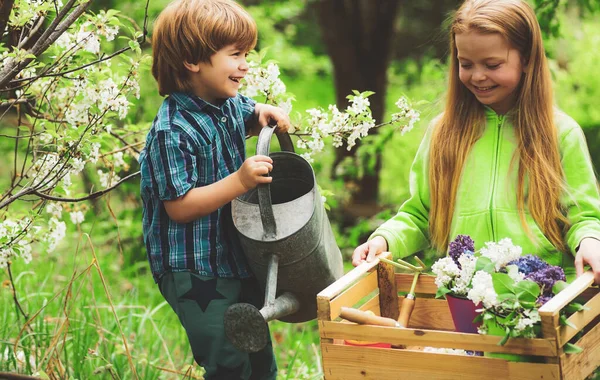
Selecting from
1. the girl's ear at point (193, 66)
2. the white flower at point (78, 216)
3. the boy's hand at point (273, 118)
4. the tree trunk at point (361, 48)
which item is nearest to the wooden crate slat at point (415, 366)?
the boy's hand at point (273, 118)

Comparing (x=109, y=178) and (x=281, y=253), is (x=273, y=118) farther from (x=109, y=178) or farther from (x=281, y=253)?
(x=109, y=178)

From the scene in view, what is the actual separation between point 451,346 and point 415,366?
0.11 m

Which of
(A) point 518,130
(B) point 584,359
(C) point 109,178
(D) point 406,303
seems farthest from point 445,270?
(C) point 109,178

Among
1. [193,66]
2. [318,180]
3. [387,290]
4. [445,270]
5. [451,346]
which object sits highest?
[193,66]

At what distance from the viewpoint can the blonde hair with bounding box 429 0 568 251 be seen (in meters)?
2.33

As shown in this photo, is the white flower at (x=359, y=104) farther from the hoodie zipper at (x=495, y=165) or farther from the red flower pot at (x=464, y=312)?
the red flower pot at (x=464, y=312)

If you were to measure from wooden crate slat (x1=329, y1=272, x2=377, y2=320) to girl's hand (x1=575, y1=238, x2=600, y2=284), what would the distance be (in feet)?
1.92

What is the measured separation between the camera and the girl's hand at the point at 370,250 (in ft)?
7.79

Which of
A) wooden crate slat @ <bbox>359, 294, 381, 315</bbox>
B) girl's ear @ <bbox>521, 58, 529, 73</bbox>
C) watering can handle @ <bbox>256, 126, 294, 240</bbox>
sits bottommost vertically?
wooden crate slat @ <bbox>359, 294, 381, 315</bbox>

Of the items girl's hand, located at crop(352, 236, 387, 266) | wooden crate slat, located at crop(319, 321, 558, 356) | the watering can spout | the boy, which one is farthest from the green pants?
Result: wooden crate slat, located at crop(319, 321, 558, 356)

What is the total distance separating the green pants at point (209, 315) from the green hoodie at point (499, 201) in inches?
21.0

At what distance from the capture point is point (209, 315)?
2.40 metres

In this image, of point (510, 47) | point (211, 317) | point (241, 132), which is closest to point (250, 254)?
point (211, 317)

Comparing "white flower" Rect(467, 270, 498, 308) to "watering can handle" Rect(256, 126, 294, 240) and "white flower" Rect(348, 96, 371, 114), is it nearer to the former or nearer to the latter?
"watering can handle" Rect(256, 126, 294, 240)
